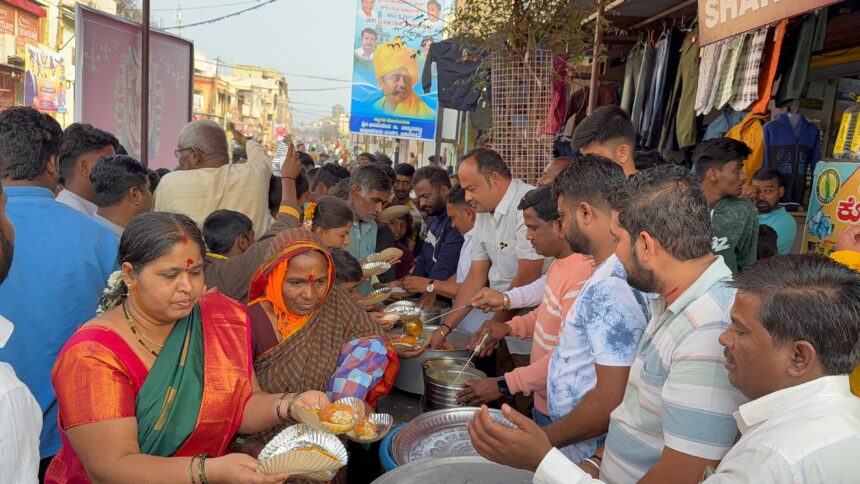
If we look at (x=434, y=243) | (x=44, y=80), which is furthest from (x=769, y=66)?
(x=44, y=80)

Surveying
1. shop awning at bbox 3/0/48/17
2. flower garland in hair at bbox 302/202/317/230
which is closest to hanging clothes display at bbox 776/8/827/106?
flower garland in hair at bbox 302/202/317/230

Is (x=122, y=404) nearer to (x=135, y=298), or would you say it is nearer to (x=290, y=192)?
(x=135, y=298)

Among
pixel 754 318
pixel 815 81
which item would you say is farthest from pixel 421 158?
pixel 754 318

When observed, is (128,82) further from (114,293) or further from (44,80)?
(44,80)

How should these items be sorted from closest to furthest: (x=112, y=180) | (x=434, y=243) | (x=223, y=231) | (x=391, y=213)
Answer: (x=112, y=180) < (x=223, y=231) < (x=434, y=243) < (x=391, y=213)

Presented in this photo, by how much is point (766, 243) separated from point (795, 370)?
3.47 m

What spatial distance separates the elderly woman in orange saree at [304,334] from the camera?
2434 mm

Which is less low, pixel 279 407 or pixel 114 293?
pixel 114 293

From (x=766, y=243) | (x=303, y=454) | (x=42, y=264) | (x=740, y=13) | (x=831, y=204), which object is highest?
(x=740, y=13)

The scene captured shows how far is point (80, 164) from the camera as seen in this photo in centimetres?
321

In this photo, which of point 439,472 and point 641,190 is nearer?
point 641,190

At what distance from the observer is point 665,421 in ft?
4.66

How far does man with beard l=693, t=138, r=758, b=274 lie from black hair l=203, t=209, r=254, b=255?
2872 millimetres

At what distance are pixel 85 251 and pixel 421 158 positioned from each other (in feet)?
60.0
